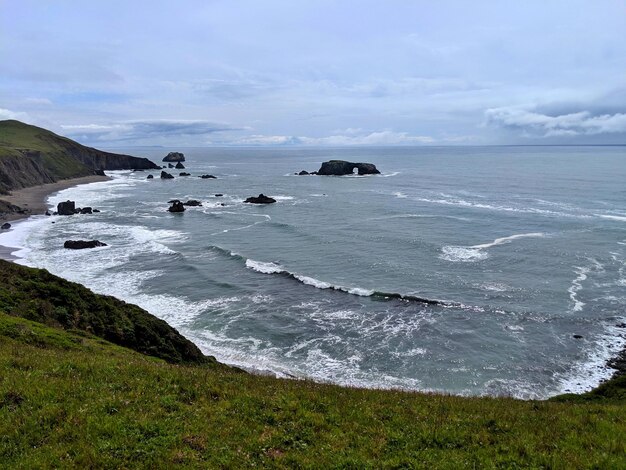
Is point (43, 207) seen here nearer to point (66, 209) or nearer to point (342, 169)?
point (66, 209)

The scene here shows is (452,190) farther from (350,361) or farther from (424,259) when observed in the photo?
(350,361)

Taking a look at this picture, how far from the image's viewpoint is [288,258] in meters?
54.7

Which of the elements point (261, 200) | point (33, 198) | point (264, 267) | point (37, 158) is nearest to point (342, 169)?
point (261, 200)

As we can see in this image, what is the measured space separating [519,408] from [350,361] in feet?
54.0

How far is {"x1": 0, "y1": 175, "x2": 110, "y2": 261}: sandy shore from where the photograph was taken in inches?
3147

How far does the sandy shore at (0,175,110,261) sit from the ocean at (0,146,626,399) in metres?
4.23

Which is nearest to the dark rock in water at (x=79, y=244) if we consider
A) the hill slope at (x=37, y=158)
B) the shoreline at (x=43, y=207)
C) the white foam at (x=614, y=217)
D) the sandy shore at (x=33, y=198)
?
the shoreline at (x=43, y=207)

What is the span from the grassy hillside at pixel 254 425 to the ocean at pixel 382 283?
1365 cm

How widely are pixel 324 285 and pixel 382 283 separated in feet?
18.9

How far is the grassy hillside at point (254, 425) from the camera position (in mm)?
9984

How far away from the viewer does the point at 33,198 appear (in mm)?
105562

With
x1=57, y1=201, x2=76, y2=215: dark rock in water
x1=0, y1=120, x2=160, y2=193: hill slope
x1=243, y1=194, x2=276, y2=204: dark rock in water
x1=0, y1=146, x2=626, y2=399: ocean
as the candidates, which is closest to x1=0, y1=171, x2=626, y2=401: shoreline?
x1=0, y1=146, x2=626, y2=399: ocean

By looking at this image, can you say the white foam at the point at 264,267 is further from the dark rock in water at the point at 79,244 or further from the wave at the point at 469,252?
the dark rock in water at the point at 79,244

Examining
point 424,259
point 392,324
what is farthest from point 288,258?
point 392,324
